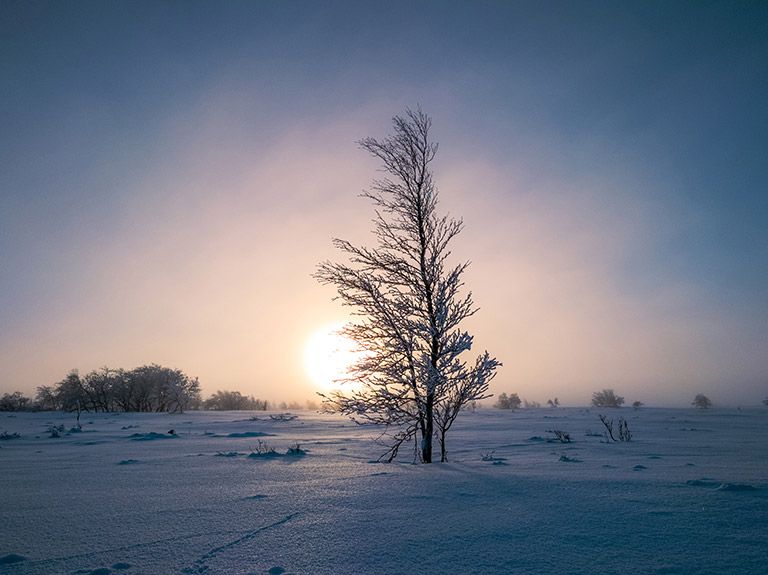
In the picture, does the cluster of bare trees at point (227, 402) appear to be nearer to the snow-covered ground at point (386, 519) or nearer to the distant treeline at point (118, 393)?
the distant treeline at point (118, 393)

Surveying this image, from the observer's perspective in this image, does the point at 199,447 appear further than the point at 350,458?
Yes

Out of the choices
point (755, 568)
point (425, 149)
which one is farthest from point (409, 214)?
point (755, 568)

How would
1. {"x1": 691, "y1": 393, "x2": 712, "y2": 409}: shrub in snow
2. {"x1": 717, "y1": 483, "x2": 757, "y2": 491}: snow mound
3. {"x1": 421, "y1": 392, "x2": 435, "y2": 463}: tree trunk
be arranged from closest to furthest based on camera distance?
{"x1": 717, "y1": 483, "x2": 757, "y2": 491}: snow mound
{"x1": 421, "y1": 392, "x2": 435, "y2": 463}: tree trunk
{"x1": 691, "y1": 393, "x2": 712, "y2": 409}: shrub in snow

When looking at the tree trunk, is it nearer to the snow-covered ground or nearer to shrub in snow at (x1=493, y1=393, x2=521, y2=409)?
the snow-covered ground

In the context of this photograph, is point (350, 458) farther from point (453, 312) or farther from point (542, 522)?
point (542, 522)

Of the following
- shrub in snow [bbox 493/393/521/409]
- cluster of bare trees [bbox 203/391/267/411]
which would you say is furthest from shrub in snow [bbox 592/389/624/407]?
cluster of bare trees [bbox 203/391/267/411]

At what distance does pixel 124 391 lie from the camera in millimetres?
29578

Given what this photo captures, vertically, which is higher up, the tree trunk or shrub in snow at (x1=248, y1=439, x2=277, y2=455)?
the tree trunk

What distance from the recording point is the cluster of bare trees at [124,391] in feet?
96.6

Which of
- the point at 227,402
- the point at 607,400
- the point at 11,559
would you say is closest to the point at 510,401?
the point at 607,400

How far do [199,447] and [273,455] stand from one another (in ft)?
6.77

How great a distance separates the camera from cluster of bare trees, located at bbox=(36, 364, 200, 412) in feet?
96.6

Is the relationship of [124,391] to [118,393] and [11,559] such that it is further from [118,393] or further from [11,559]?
[11,559]

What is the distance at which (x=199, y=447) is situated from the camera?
6844mm
